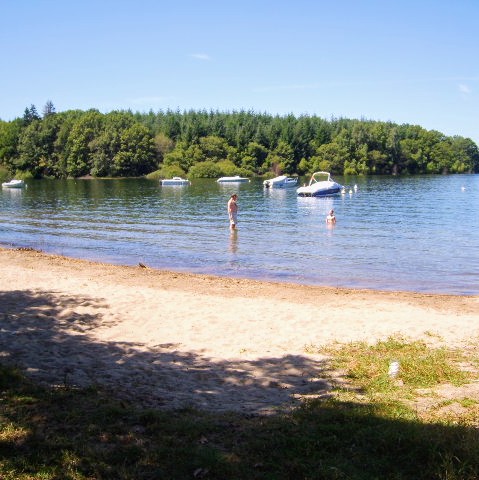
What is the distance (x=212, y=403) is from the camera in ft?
22.8

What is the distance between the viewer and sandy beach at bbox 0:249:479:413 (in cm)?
771

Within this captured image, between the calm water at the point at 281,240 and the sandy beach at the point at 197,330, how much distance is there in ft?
10.9

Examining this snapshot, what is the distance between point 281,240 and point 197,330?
1784 centimetres

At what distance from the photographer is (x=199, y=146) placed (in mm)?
130625

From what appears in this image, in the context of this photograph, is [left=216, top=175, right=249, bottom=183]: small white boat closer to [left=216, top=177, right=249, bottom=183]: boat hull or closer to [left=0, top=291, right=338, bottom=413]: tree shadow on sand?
[left=216, top=177, right=249, bottom=183]: boat hull

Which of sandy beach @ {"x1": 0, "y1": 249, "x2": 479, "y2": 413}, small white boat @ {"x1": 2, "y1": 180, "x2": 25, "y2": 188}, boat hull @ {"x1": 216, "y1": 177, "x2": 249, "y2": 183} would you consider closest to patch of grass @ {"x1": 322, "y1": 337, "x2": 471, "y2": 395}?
sandy beach @ {"x1": 0, "y1": 249, "x2": 479, "y2": 413}

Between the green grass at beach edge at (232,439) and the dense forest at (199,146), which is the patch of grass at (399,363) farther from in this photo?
the dense forest at (199,146)

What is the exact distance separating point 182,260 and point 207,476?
18812 mm

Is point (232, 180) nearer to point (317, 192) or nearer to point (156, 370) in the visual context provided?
point (317, 192)

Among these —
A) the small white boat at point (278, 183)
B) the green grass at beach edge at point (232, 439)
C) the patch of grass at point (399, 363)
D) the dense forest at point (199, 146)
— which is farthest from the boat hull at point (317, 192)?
the dense forest at point (199, 146)

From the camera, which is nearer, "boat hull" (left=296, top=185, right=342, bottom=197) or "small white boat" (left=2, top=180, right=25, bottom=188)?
"boat hull" (left=296, top=185, right=342, bottom=197)

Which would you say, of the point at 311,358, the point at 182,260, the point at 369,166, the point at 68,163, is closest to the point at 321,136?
the point at 369,166

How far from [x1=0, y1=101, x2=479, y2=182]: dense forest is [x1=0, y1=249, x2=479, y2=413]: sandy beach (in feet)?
342

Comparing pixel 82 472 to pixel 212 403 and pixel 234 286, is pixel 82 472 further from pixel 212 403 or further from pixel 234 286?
pixel 234 286
